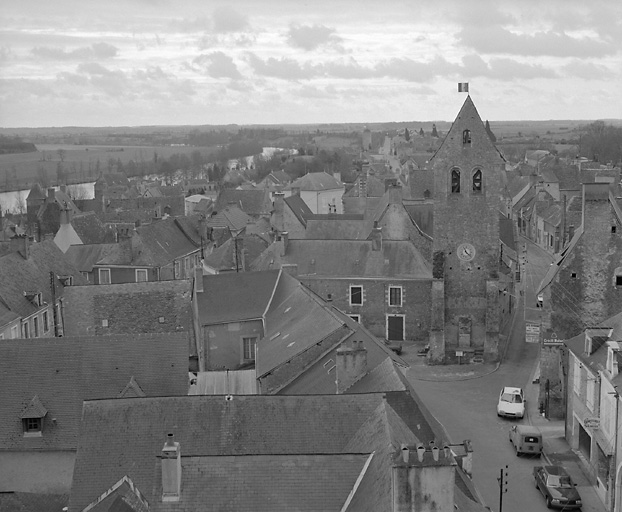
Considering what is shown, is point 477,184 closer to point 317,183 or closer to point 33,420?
point 33,420

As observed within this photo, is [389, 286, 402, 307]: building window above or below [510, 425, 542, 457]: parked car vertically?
above

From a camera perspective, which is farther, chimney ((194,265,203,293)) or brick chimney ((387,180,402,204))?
brick chimney ((387,180,402,204))

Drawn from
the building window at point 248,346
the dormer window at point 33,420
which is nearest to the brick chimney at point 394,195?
the building window at point 248,346

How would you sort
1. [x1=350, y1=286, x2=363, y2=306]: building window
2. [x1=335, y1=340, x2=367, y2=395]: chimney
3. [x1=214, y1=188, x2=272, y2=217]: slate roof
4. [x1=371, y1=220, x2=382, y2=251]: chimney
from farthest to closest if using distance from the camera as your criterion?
[x1=214, y1=188, x2=272, y2=217]: slate roof, [x1=371, y1=220, x2=382, y2=251]: chimney, [x1=350, y1=286, x2=363, y2=306]: building window, [x1=335, y1=340, x2=367, y2=395]: chimney

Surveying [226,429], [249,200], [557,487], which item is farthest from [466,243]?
[249,200]

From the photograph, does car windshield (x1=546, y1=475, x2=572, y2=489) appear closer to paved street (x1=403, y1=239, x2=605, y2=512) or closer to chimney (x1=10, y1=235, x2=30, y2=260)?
paved street (x1=403, y1=239, x2=605, y2=512)

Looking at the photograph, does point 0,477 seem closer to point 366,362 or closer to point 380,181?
point 366,362

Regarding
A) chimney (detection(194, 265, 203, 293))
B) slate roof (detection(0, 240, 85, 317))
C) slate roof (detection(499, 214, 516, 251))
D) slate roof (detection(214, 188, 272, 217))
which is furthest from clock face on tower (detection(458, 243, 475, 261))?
slate roof (detection(214, 188, 272, 217))
